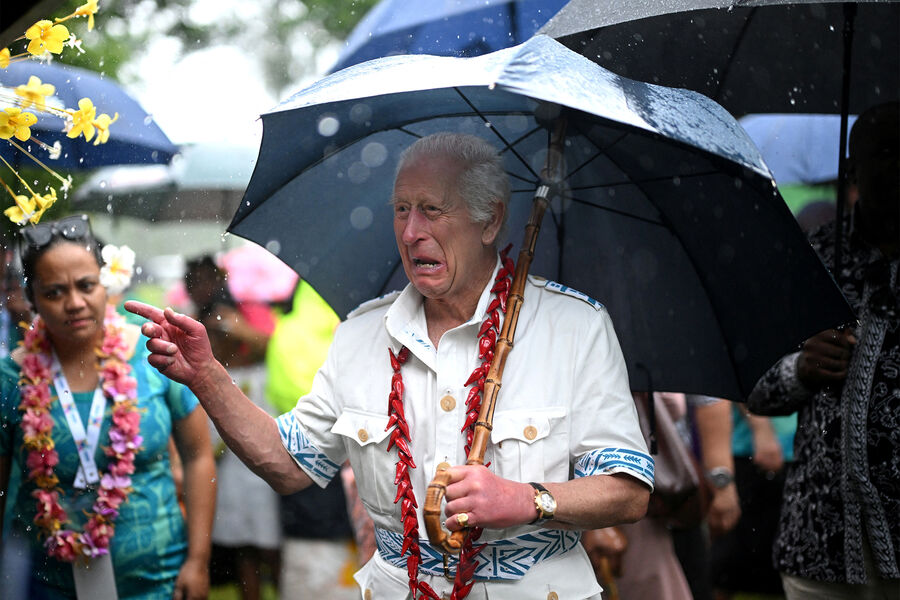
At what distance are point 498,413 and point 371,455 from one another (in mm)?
352

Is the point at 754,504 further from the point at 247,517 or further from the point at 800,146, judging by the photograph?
the point at 247,517

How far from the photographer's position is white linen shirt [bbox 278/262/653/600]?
254 cm

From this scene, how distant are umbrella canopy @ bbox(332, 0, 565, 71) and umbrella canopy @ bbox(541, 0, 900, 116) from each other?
86 cm

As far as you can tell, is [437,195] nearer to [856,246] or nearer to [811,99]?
[856,246]

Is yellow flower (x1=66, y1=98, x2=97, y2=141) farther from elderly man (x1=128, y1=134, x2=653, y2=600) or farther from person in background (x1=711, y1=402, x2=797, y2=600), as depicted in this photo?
person in background (x1=711, y1=402, x2=797, y2=600)

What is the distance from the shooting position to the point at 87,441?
383 cm

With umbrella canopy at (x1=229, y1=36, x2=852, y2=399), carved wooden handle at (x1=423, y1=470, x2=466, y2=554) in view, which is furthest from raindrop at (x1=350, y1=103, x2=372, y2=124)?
carved wooden handle at (x1=423, y1=470, x2=466, y2=554)

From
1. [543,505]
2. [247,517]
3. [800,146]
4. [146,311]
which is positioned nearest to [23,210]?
[146,311]

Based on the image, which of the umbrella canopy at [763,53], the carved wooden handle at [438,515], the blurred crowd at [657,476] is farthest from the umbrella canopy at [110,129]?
the carved wooden handle at [438,515]

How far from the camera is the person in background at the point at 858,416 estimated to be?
123 inches

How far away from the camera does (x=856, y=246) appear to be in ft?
10.9

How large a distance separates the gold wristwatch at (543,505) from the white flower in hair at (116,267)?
2168mm

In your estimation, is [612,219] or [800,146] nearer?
[612,219]

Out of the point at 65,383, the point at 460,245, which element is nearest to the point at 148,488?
the point at 65,383
